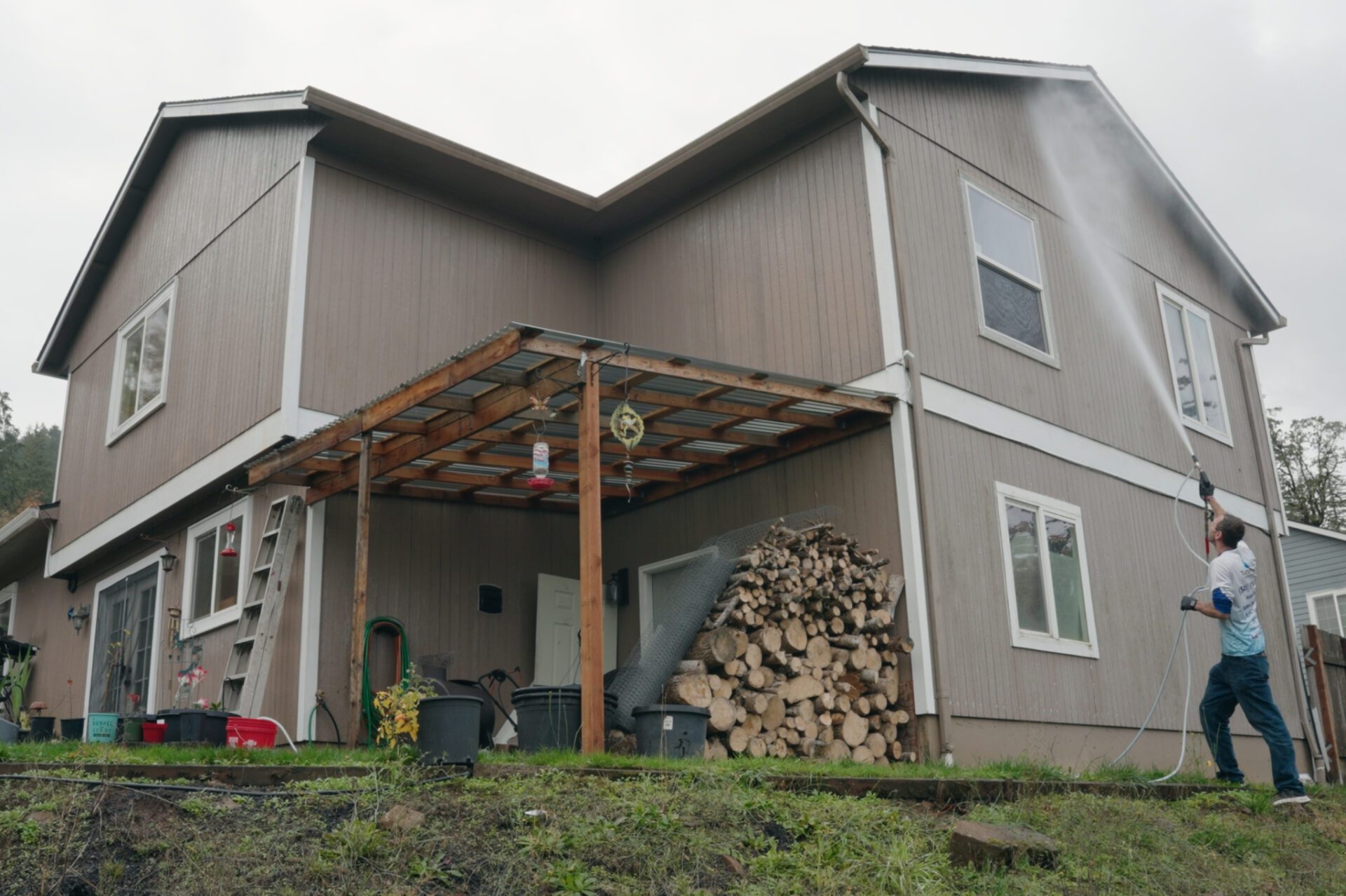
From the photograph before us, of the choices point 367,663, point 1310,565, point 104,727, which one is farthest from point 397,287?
point 1310,565

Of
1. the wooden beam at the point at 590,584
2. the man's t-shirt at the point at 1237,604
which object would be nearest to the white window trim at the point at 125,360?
the wooden beam at the point at 590,584

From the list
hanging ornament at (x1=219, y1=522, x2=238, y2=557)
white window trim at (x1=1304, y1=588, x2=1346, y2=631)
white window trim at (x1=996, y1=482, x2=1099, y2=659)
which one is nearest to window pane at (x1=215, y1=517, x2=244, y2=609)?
hanging ornament at (x1=219, y1=522, x2=238, y2=557)

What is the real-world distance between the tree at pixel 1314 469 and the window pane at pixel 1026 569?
2211 cm

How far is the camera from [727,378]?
26.2 feet

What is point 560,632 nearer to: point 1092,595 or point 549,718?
point 549,718

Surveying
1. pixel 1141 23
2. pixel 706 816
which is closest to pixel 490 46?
pixel 1141 23

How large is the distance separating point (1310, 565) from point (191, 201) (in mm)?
18816

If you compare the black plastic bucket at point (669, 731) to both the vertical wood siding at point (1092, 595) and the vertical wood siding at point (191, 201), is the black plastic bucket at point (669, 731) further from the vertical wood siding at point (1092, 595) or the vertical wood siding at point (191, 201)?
the vertical wood siding at point (191, 201)

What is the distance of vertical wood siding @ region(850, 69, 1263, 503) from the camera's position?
984cm

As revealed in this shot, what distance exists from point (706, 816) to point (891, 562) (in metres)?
4.25

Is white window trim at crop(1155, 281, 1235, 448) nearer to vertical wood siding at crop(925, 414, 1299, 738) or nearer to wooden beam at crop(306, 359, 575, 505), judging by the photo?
vertical wood siding at crop(925, 414, 1299, 738)

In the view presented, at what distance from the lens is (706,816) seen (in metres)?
5.03

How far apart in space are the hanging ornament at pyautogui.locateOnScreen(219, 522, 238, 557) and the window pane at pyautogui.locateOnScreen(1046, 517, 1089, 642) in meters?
7.05

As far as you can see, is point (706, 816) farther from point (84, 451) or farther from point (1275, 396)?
point (1275, 396)
